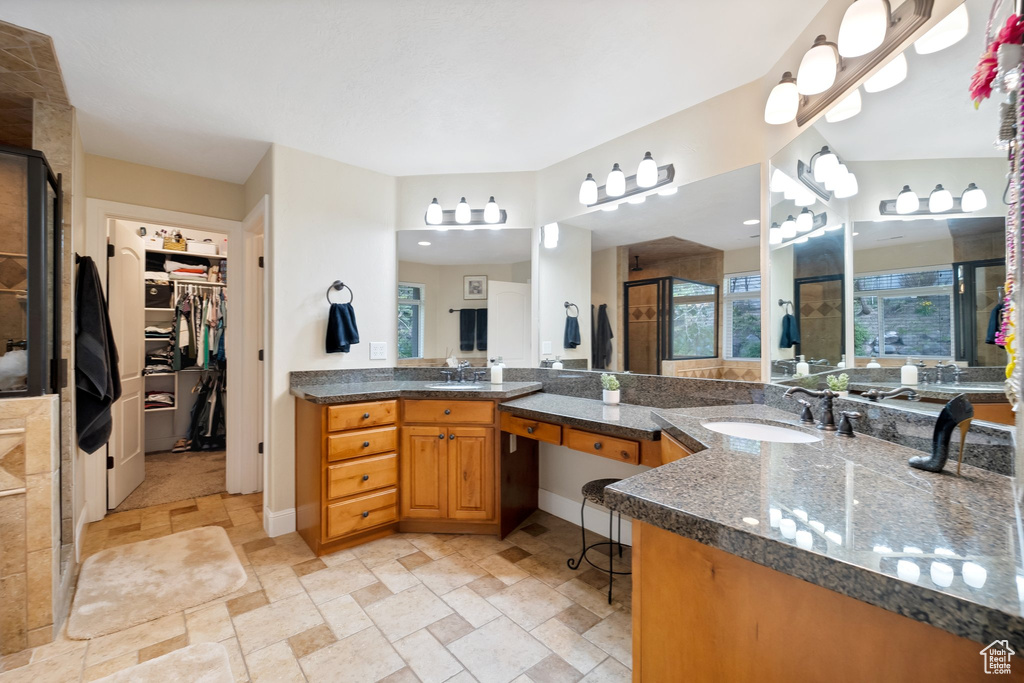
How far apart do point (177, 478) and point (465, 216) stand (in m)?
3.30

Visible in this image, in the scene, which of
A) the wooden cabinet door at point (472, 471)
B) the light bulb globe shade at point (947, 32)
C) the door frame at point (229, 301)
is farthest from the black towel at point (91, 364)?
the light bulb globe shade at point (947, 32)

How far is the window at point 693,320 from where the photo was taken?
7.17ft

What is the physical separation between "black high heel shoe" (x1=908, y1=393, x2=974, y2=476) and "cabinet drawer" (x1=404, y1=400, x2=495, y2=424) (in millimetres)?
1894

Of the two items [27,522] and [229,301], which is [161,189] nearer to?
[229,301]

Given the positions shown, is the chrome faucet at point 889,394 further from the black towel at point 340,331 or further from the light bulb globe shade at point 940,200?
the black towel at point 340,331

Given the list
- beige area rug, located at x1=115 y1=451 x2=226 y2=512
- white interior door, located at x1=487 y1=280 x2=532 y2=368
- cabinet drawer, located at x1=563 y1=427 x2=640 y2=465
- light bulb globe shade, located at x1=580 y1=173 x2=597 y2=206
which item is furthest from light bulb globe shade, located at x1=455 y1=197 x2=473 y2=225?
beige area rug, located at x1=115 y1=451 x2=226 y2=512

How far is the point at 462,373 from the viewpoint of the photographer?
121 inches

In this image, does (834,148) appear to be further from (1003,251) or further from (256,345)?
(256,345)

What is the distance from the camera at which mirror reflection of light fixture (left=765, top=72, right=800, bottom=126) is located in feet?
5.55

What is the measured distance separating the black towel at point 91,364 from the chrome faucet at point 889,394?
357 cm

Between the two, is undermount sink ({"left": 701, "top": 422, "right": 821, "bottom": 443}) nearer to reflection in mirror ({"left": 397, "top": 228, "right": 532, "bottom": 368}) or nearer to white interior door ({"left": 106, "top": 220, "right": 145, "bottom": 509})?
reflection in mirror ({"left": 397, "top": 228, "right": 532, "bottom": 368})

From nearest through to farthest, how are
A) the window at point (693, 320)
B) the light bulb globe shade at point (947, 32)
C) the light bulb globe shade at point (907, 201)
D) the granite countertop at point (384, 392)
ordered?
1. the light bulb globe shade at point (947, 32)
2. the light bulb globe shade at point (907, 201)
3. the window at point (693, 320)
4. the granite countertop at point (384, 392)

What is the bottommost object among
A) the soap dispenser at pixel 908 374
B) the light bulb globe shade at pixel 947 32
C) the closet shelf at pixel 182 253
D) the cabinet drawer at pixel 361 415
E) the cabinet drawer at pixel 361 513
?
the cabinet drawer at pixel 361 513

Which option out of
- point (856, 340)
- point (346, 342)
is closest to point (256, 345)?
point (346, 342)
